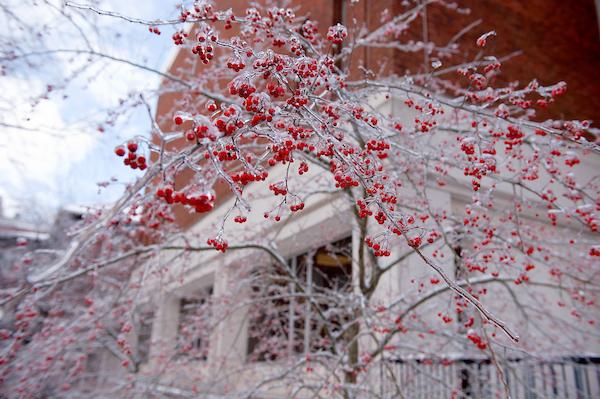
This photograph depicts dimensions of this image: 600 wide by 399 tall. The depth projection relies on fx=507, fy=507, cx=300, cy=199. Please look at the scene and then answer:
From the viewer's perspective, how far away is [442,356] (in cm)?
511

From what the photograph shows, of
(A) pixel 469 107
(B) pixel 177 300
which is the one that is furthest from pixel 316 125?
(B) pixel 177 300

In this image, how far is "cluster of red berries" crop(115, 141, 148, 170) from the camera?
2.06 metres

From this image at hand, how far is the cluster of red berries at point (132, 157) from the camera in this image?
2.06 meters

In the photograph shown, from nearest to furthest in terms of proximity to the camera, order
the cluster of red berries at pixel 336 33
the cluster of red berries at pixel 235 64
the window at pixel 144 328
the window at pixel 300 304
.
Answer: the cluster of red berries at pixel 235 64 < the cluster of red berries at pixel 336 33 < the window at pixel 300 304 < the window at pixel 144 328

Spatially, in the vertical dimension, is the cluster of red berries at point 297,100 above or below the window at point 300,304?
above

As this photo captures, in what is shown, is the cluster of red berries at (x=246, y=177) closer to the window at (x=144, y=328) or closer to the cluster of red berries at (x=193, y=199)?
the cluster of red berries at (x=193, y=199)

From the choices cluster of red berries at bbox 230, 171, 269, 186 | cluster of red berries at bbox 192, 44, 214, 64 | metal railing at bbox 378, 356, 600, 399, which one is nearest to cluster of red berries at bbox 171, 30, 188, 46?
cluster of red berries at bbox 192, 44, 214, 64

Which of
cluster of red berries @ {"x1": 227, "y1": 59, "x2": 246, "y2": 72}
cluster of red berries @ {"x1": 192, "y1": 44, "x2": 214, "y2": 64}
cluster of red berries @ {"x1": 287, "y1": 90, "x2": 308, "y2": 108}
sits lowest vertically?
cluster of red berries @ {"x1": 287, "y1": 90, "x2": 308, "y2": 108}

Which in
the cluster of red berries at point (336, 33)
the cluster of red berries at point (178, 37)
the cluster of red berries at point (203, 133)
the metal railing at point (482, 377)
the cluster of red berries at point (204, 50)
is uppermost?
the cluster of red berries at point (178, 37)

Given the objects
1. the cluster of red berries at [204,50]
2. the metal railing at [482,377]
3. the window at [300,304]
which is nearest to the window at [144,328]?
the window at [300,304]

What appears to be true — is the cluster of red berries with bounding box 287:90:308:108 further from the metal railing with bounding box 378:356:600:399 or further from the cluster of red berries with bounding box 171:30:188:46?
the metal railing with bounding box 378:356:600:399

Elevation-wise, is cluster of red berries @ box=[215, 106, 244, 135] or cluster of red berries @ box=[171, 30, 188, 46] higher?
cluster of red berries @ box=[171, 30, 188, 46]

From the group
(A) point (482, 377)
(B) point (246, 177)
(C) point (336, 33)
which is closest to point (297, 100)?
(B) point (246, 177)

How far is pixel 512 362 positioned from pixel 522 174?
9.62 ft
